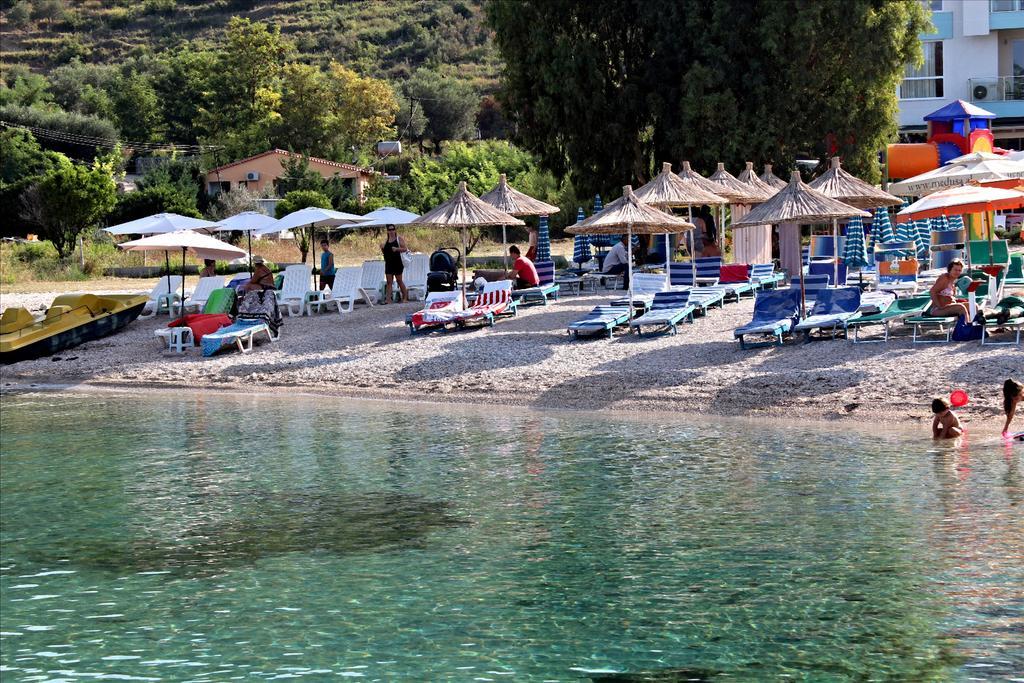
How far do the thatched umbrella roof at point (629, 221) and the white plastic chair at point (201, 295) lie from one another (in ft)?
32.3

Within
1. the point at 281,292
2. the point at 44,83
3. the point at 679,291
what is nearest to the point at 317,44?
the point at 44,83

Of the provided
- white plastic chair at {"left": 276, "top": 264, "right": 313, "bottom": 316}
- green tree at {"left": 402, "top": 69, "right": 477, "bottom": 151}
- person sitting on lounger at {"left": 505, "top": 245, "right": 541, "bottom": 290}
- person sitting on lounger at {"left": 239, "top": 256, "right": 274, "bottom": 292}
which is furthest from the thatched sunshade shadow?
green tree at {"left": 402, "top": 69, "right": 477, "bottom": 151}

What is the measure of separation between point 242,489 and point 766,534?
6117 millimetres

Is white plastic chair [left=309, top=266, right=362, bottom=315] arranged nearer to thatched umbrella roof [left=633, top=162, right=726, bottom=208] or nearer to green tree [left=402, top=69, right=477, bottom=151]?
thatched umbrella roof [left=633, top=162, right=726, bottom=208]

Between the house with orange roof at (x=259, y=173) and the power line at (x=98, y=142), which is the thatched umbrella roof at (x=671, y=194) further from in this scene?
the power line at (x=98, y=142)

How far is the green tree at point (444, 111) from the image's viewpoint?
88.4m

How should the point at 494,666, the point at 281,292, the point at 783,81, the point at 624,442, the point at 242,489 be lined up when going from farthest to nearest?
the point at 783,81 → the point at 281,292 → the point at 624,442 → the point at 242,489 → the point at 494,666

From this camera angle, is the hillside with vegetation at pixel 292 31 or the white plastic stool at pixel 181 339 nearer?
the white plastic stool at pixel 181 339

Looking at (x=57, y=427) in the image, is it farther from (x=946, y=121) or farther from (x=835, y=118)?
(x=946, y=121)

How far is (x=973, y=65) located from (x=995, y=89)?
1.26 meters

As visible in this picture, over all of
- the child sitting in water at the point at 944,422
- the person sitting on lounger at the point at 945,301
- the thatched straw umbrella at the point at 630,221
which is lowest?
the child sitting in water at the point at 944,422

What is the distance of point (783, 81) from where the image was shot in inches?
1261

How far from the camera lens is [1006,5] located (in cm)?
4844

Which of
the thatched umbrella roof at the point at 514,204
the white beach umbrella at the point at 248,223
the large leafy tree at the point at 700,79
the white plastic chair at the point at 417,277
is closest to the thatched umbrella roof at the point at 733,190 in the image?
the thatched umbrella roof at the point at 514,204
